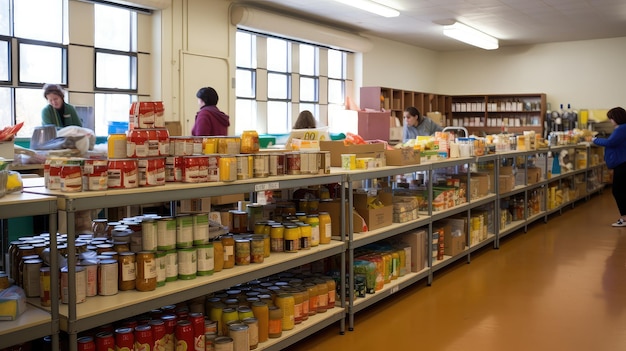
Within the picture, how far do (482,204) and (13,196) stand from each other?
555 centimetres

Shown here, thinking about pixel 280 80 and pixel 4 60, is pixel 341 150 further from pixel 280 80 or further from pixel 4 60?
pixel 280 80

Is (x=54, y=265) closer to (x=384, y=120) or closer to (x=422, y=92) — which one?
(x=384, y=120)

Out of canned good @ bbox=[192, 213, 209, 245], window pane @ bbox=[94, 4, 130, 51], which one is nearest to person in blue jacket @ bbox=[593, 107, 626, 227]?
window pane @ bbox=[94, 4, 130, 51]

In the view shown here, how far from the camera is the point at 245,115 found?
1023 cm

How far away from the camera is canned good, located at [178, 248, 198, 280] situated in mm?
2988

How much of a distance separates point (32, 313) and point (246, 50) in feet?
26.9

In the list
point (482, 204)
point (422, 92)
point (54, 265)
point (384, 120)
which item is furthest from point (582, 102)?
point (54, 265)

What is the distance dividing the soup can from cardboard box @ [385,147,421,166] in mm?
1550

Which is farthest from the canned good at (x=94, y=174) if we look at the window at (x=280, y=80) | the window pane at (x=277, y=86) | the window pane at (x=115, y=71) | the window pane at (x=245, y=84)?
the window pane at (x=277, y=86)

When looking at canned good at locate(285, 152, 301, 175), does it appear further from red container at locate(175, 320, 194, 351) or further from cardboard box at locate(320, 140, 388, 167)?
red container at locate(175, 320, 194, 351)

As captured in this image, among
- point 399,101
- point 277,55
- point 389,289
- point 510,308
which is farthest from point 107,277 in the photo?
point 399,101

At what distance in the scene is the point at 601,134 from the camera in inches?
533

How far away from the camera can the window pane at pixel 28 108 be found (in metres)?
7.05

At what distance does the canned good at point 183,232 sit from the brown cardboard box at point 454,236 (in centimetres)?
340
